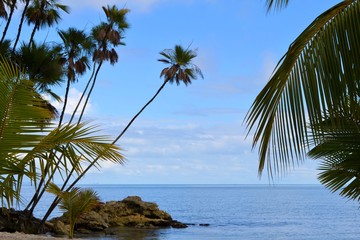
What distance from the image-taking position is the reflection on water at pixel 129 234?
104ft

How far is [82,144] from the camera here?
6035mm

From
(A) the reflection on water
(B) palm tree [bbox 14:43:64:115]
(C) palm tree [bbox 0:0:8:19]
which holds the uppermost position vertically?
(C) palm tree [bbox 0:0:8:19]

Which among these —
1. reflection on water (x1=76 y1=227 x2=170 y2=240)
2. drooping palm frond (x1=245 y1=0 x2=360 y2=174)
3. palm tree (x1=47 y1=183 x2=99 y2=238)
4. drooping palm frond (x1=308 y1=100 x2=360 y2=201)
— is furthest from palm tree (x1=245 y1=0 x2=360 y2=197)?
reflection on water (x1=76 y1=227 x2=170 y2=240)

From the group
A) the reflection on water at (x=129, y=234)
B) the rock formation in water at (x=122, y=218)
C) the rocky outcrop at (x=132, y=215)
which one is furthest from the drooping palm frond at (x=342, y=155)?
the rocky outcrop at (x=132, y=215)

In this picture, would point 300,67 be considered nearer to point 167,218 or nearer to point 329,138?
point 329,138

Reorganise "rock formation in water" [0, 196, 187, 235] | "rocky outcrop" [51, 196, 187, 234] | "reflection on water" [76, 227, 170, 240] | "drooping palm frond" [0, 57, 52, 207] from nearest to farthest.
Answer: "drooping palm frond" [0, 57, 52, 207], "reflection on water" [76, 227, 170, 240], "rock formation in water" [0, 196, 187, 235], "rocky outcrop" [51, 196, 187, 234]

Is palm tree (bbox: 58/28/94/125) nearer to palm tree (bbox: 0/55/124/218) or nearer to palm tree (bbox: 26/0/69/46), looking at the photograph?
palm tree (bbox: 26/0/69/46)

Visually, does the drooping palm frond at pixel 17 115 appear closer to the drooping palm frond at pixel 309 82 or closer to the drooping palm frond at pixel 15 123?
the drooping palm frond at pixel 15 123

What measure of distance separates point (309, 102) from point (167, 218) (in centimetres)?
4010

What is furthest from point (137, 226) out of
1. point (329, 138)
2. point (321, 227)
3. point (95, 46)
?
point (329, 138)

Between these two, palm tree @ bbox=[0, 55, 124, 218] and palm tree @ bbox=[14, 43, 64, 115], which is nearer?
palm tree @ bbox=[0, 55, 124, 218]

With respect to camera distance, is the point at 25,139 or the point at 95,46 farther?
the point at 95,46

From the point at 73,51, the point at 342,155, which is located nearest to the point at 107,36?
the point at 73,51

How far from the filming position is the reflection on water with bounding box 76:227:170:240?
31.8 metres
